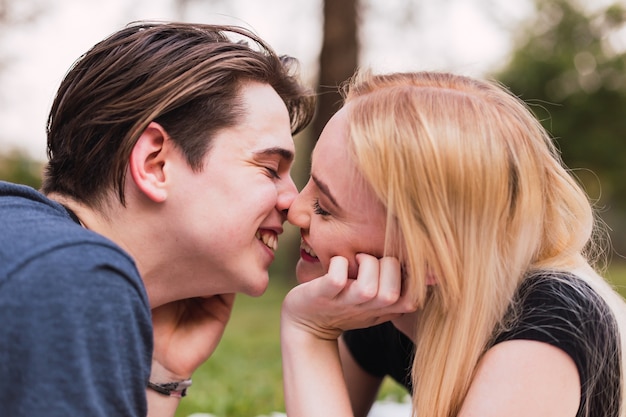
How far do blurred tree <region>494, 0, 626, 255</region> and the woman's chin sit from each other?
25.9 metres

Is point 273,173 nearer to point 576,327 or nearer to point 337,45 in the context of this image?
point 576,327

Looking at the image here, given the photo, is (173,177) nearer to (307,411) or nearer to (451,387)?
(307,411)


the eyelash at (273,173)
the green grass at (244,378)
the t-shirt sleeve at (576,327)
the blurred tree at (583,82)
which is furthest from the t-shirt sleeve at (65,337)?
the blurred tree at (583,82)

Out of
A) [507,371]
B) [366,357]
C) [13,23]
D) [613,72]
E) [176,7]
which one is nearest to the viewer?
[507,371]

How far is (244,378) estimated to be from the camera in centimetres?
582

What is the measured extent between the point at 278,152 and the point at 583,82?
28677 millimetres

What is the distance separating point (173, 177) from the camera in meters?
2.87

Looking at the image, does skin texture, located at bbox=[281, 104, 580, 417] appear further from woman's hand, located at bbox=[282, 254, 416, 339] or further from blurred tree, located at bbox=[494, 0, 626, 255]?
blurred tree, located at bbox=[494, 0, 626, 255]

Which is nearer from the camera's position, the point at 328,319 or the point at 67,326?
the point at 67,326

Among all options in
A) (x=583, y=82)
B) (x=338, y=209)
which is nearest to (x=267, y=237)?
(x=338, y=209)

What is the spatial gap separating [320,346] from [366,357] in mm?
947

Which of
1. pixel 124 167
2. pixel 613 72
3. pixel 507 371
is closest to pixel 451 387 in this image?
pixel 507 371

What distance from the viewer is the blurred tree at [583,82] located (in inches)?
1124

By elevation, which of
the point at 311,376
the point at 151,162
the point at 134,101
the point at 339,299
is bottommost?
the point at 311,376
